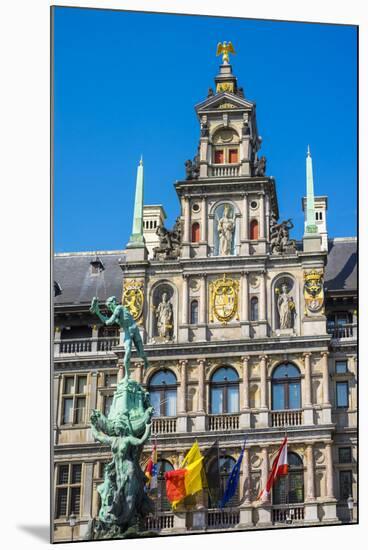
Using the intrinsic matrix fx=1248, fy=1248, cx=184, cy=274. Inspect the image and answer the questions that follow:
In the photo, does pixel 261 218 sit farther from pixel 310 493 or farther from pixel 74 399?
pixel 310 493

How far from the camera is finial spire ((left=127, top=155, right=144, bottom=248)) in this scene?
3459cm

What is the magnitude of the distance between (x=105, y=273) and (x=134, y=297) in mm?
2644

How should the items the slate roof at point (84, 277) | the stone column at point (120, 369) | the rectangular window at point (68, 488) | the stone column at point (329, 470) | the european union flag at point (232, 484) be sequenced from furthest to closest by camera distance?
the slate roof at point (84, 277), the stone column at point (120, 369), the rectangular window at point (68, 488), the stone column at point (329, 470), the european union flag at point (232, 484)

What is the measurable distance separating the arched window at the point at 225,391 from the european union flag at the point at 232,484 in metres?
1.75

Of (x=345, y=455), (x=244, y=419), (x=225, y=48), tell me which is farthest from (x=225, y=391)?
(x=225, y=48)

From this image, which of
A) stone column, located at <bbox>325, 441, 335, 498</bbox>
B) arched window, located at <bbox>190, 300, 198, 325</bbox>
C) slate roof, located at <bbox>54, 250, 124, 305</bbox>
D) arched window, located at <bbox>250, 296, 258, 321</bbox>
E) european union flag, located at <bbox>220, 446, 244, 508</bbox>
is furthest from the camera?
slate roof, located at <bbox>54, 250, 124, 305</bbox>

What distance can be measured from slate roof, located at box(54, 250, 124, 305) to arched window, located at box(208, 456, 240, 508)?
605 centimetres

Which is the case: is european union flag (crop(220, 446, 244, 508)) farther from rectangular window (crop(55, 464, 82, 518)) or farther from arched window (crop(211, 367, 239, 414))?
rectangular window (crop(55, 464, 82, 518))

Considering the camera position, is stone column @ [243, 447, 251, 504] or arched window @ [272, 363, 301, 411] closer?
stone column @ [243, 447, 251, 504]

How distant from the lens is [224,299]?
34.1m

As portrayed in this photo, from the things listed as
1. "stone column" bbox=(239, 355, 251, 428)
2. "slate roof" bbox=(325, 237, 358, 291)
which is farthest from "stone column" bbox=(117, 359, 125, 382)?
"slate roof" bbox=(325, 237, 358, 291)

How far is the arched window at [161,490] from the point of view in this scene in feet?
104

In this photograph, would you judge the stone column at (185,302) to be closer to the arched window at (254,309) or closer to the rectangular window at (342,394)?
the arched window at (254,309)

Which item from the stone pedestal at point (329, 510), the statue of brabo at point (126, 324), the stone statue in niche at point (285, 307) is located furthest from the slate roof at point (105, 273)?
the stone pedestal at point (329, 510)
